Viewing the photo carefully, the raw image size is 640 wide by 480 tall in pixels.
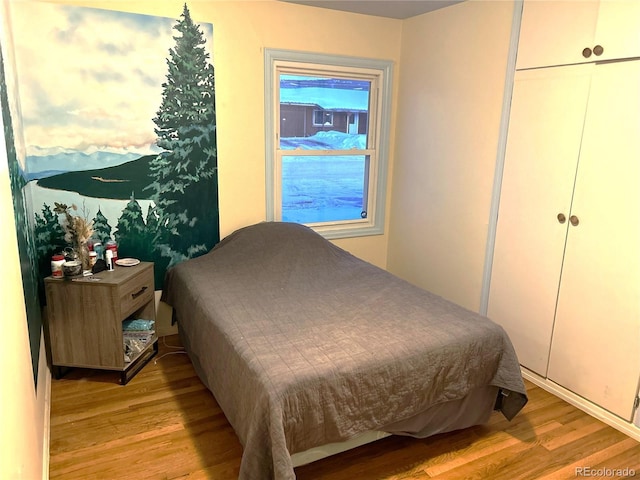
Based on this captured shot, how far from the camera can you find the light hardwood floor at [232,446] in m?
A: 1.96

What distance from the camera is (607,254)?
227 cm

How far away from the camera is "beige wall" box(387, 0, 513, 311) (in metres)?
2.85

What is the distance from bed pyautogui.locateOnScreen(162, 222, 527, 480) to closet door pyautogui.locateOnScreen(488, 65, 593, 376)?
63 centimetres

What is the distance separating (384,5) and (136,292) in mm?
2510

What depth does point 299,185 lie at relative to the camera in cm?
352

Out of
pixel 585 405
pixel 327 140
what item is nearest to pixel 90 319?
pixel 327 140

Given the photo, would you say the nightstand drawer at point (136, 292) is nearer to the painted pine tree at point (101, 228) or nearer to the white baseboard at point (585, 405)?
the painted pine tree at point (101, 228)

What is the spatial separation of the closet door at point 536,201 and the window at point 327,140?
46.4 inches

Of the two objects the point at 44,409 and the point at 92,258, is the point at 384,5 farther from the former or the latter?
the point at 44,409

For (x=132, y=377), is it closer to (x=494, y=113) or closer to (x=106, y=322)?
(x=106, y=322)

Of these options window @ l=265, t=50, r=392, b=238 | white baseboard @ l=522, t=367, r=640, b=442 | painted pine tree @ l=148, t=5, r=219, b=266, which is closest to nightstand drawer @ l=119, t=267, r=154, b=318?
painted pine tree @ l=148, t=5, r=219, b=266

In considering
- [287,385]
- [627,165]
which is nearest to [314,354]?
[287,385]

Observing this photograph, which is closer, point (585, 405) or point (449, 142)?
point (585, 405)

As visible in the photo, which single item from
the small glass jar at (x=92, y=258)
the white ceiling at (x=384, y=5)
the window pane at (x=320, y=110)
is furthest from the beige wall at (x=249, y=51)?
the small glass jar at (x=92, y=258)
